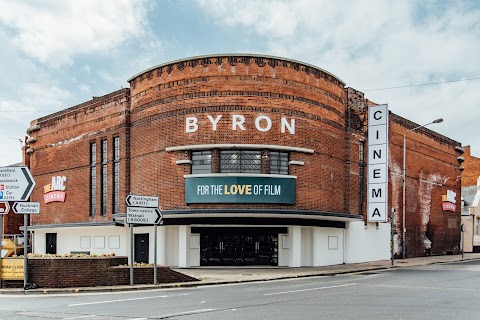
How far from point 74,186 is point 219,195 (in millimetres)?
13658

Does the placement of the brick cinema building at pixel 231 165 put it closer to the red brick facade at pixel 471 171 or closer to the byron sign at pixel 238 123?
the byron sign at pixel 238 123

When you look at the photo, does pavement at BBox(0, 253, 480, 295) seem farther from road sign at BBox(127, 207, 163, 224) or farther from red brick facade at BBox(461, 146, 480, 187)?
red brick facade at BBox(461, 146, 480, 187)

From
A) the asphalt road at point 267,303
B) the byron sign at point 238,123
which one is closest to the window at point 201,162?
the byron sign at point 238,123

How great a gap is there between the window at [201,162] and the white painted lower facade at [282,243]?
3123 millimetres

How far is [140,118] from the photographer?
31.3 m

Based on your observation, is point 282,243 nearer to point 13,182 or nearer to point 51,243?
point 13,182

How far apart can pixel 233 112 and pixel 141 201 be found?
9424 mm

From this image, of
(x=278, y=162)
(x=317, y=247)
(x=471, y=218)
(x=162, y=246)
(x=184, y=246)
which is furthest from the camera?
(x=471, y=218)

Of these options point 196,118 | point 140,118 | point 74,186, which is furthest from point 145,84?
point 74,186

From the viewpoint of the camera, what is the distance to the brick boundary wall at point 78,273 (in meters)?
18.3

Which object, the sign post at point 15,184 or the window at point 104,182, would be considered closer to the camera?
the sign post at point 15,184

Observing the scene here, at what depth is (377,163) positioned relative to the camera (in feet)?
114

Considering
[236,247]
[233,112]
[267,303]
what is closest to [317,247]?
[236,247]

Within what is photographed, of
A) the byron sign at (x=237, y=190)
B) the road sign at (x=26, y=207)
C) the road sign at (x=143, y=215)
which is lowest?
the road sign at (x=143, y=215)
